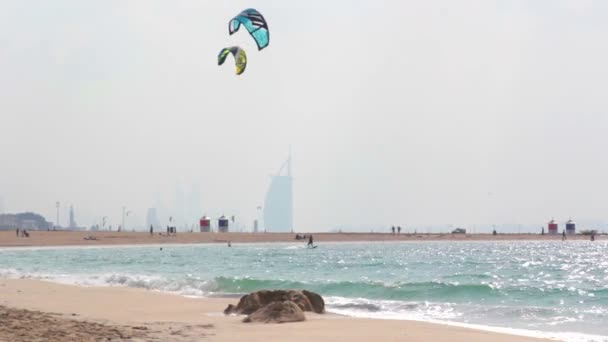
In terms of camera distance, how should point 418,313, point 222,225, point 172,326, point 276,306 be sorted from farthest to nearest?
point 222,225
point 418,313
point 276,306
point 172,326

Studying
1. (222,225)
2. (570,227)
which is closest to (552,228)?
(570,227)

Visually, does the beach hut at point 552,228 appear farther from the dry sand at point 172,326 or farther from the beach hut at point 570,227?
the dry sand at point 172,326

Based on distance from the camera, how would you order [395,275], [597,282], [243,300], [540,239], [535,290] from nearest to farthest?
1. [243,300]
2. [535,290]
3. [597,282]
4. [395,275]
5. [540,239]

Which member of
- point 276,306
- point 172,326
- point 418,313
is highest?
point 276,306

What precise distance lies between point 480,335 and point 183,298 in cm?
927

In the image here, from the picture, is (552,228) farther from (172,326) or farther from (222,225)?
(172,326)

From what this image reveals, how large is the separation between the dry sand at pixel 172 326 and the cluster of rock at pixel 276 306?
295 mm

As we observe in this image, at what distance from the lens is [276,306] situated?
13820 millimetres

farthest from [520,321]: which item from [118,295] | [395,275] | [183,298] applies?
[395,275]

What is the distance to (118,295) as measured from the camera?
19.7 meters

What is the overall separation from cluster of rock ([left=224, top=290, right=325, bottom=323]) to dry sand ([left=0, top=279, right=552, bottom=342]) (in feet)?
0.97

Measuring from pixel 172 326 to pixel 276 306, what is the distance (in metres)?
2.04

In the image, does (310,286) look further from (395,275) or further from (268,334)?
(268,334)

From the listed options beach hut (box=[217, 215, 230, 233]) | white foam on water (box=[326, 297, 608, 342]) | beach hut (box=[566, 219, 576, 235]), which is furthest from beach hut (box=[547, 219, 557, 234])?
white foam on water (box=[326, 297, 608, 342])
